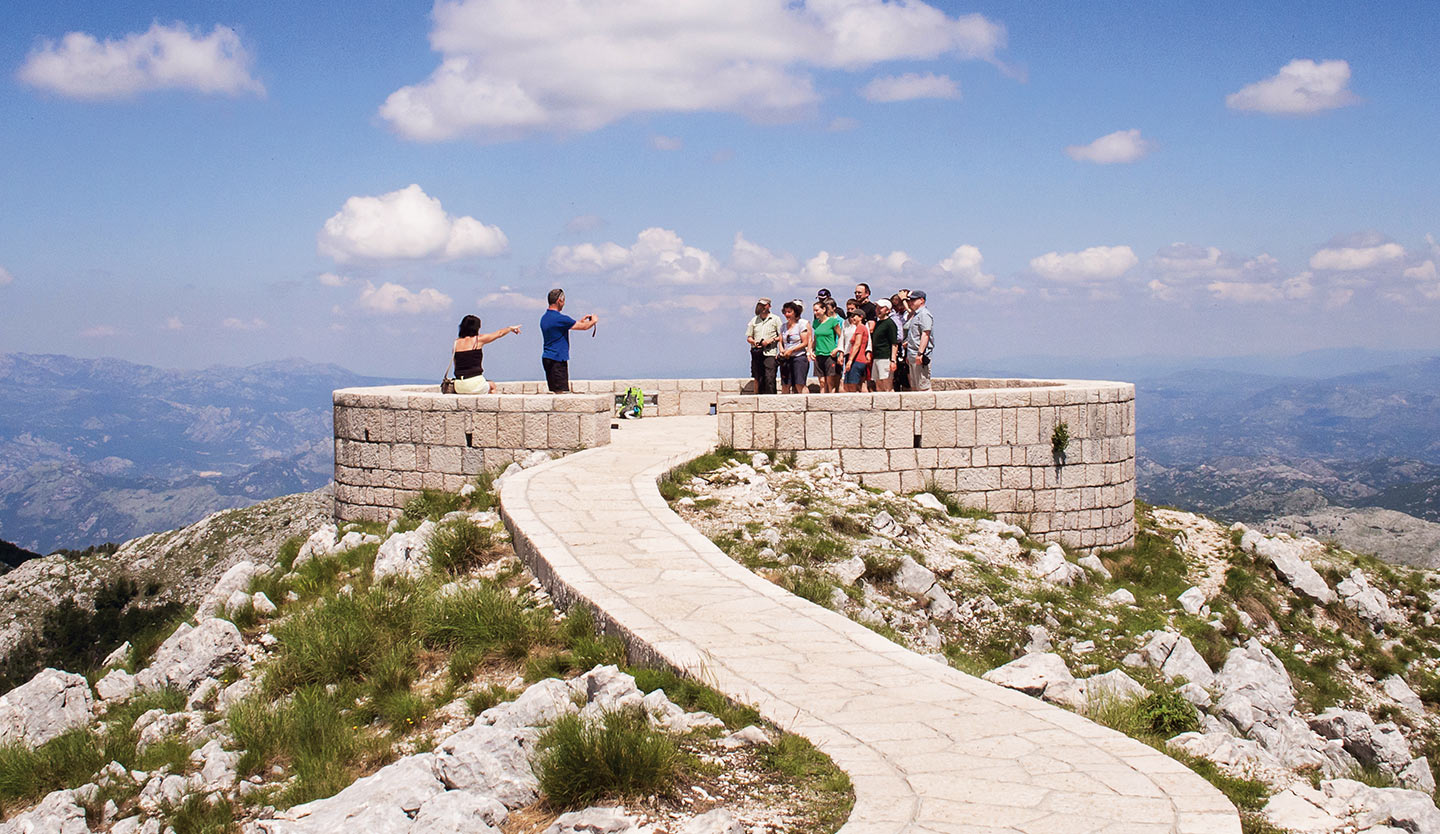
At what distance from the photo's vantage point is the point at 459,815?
160 inches

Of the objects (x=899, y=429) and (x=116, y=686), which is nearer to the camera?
(x=116, y=686)

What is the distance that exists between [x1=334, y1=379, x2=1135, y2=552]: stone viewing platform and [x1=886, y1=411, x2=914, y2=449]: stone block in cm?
2

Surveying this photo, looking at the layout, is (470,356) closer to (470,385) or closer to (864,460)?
(470,385)

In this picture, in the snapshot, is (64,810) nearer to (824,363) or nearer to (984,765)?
(984,765)

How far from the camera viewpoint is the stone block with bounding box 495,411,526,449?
41.2 feet

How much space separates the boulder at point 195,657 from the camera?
23.9ft

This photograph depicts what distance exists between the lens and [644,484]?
10.3 meters

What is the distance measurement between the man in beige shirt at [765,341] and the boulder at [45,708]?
913 centimetres

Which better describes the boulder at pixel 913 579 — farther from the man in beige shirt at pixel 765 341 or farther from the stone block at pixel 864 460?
the man in beige shirt at pixel 765 341

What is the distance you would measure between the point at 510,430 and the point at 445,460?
103cm

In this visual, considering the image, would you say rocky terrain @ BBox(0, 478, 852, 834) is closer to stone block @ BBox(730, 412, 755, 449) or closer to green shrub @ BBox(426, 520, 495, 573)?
green shrub @ BBox(426, 520, 495, 573)

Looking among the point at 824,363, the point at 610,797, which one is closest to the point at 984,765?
the point at 610,797

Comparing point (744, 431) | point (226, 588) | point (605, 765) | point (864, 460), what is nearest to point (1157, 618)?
point (864, 460)

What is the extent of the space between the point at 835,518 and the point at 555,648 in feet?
16.0
